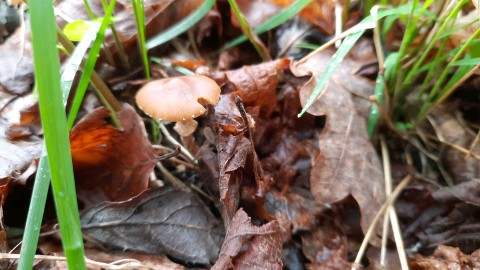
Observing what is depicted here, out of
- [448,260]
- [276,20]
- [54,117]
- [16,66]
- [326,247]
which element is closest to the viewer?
[54,117]

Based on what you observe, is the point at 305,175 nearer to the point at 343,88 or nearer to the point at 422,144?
the point at 343,88

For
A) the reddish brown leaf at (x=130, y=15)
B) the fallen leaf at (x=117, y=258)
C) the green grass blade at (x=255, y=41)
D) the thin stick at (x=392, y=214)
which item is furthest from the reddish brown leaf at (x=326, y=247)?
the reddish brown leaf at (x=130, y=15)

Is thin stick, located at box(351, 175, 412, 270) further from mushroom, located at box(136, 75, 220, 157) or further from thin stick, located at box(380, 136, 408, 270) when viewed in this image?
mushroom, located at box(136, 75, 220, 157)

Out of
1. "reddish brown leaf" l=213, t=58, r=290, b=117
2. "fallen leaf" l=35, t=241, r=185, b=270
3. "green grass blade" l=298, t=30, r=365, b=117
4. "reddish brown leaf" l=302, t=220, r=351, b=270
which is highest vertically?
"green grass blade" l=298, t=30, r=365, b=117

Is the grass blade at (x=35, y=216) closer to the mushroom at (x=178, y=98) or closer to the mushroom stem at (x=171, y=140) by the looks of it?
the mushroom at (x=178, y=98)

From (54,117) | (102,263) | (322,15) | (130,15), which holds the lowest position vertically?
(102,263)

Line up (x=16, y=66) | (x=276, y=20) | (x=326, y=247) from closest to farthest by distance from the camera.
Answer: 1. (x=326, y=247)
2. (x=16, y=66)
3. (x=276, y=20)

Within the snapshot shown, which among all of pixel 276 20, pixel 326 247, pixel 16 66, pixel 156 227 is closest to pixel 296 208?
A: pixel 326 247

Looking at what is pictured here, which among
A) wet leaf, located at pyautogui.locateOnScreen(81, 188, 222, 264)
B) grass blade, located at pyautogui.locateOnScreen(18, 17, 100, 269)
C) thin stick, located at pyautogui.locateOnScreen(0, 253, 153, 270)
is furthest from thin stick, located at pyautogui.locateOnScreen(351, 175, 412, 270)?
grass blade, located at pyautogui.locateOnScreen(18, 17, 100, 269)

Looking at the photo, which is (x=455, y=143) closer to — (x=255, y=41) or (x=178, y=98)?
(x=255, y=41)
